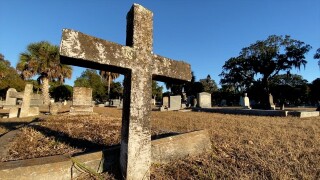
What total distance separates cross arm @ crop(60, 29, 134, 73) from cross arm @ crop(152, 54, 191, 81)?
0.48 metres

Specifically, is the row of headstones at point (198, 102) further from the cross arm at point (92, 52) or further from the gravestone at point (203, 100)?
the cross arm at point (92, 52)

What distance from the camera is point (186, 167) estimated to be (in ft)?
11.3

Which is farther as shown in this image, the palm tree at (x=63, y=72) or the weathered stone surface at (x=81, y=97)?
the palm tree at (x=63, y=72)

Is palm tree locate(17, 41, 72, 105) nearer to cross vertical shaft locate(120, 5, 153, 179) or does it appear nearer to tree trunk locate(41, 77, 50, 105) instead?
tree trunk locate(41, 77, 50, 105)

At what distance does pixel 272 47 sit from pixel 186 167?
29.9 m

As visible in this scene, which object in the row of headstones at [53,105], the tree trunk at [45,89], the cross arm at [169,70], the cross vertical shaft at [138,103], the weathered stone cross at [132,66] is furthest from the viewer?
the tree trunk at [45,89]

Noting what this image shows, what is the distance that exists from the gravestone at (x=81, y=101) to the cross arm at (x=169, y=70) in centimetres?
1150

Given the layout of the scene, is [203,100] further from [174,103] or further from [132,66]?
[132,66]

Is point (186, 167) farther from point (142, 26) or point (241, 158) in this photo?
point (142, 26)

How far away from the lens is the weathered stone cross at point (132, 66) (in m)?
2.63

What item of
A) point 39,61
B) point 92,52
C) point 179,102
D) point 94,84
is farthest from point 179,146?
point 94,84

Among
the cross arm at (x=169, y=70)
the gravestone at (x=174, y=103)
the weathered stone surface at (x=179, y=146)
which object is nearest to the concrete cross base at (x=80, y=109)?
the gravestone at (x=174, y=103)

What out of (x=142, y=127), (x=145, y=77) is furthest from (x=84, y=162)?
(x=145, y=77)

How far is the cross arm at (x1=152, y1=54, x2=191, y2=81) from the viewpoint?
130 inches
